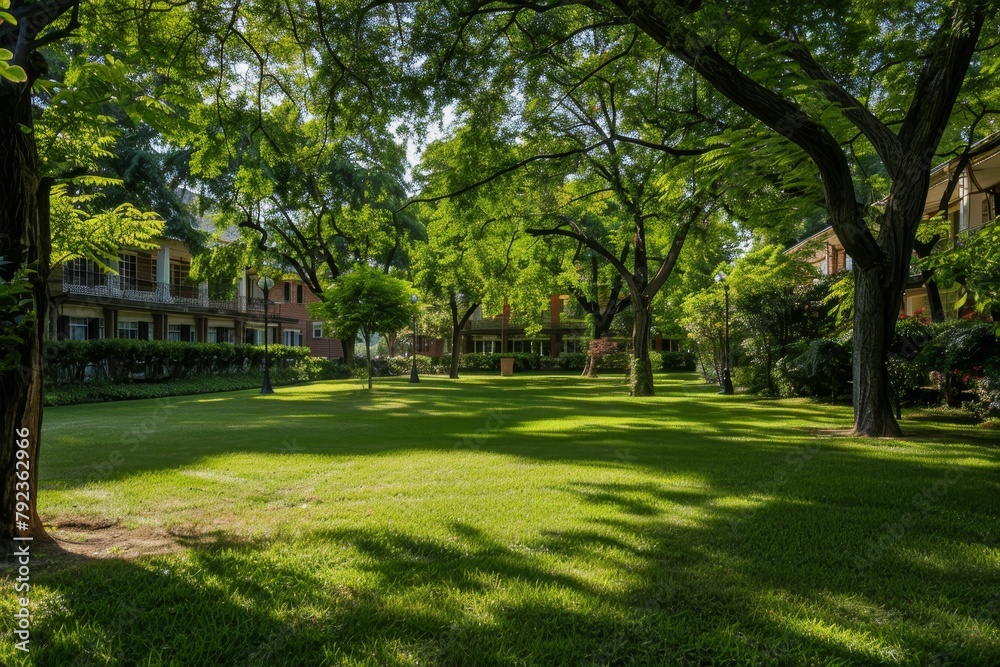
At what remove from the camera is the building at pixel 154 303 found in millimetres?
27438

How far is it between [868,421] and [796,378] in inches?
356

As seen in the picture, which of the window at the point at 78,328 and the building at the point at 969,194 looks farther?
the window at the point at 78,328

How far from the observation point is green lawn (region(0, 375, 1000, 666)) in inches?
114

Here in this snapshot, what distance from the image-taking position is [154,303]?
30.9 meters

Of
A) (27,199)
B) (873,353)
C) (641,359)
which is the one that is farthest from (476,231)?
(27,199)

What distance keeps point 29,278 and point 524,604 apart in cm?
393

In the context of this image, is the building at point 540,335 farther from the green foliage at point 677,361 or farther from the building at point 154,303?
the building at point 154,303

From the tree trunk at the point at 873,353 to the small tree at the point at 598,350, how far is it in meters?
23.0

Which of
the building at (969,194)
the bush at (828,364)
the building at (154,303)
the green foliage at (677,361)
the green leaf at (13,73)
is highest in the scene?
the building at (969,194)

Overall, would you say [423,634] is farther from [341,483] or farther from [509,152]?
[509,152]

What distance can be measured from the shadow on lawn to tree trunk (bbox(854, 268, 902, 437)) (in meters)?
6.43

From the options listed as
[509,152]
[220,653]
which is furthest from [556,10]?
[220,653]

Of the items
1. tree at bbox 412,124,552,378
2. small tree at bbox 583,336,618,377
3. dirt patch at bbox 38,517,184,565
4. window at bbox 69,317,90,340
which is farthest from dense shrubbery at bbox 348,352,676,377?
dirt patch at bbox 38,517,184,565

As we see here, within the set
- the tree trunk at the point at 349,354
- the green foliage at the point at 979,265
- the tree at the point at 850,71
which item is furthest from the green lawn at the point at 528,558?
the tree trunk at the point at 349,354
